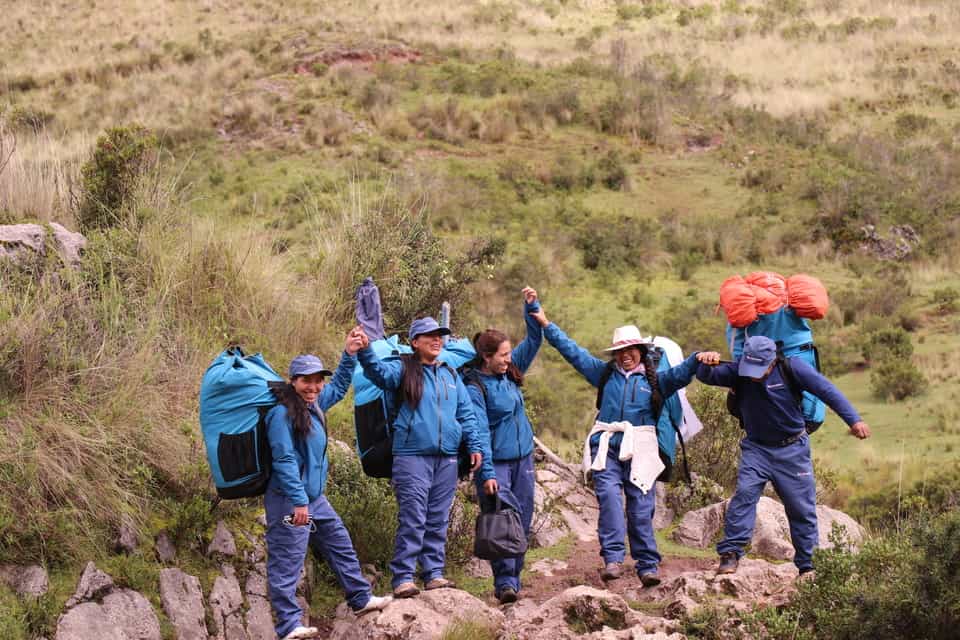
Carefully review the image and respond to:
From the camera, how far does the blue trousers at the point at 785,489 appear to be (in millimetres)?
7203

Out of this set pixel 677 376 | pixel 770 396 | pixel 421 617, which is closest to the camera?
pixel 421 617

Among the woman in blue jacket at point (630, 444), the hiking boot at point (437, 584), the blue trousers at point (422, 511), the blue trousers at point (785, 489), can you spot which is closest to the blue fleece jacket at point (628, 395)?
the woman in blue jacket at point (630, 444)

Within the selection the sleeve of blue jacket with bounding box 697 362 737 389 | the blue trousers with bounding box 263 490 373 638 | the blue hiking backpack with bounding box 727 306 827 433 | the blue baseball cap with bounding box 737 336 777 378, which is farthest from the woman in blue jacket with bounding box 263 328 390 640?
the blue hiking backpack with bounding box 727 306 827 433

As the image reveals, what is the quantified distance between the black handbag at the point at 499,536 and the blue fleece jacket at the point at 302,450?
3.44 feet

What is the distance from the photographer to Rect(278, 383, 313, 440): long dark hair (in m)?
6.45

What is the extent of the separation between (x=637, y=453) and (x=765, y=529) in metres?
2.25

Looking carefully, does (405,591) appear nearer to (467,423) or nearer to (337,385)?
(467,423)

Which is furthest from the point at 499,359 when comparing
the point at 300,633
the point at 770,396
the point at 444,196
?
the point at 444,196

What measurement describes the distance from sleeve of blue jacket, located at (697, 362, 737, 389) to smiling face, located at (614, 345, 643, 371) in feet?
1.64

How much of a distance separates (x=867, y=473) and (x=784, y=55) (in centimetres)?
3340

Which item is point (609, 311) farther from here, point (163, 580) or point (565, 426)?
point (163, 580)

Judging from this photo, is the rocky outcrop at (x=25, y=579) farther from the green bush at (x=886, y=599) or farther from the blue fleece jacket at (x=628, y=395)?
the green bush at (x=886, y=599)

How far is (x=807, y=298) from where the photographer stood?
7.43 m

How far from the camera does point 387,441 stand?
23.8 ft
